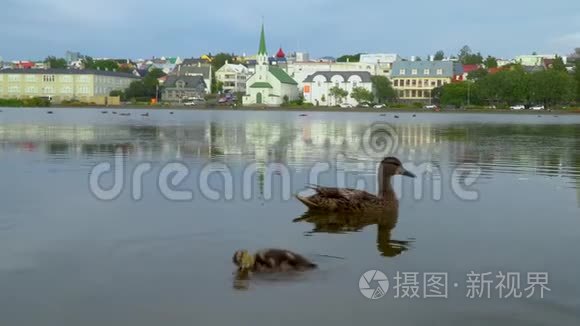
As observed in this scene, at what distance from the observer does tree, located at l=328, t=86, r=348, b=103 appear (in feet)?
458

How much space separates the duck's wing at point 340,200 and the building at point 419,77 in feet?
470

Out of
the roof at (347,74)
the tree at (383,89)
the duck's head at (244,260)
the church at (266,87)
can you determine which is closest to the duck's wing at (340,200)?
the duck's head at (244,260)

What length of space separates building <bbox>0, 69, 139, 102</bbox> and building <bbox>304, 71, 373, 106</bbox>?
46.2m

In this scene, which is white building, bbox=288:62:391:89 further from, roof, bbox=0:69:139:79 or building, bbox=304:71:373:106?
roof, bbox=0:69:139:79

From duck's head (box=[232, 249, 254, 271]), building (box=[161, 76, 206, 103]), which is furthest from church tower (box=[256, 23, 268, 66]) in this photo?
duck's head (box=[232, 249, 254, 271])

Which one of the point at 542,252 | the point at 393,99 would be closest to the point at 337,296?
the point at 542,252

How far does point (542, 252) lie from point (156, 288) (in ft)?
15.4

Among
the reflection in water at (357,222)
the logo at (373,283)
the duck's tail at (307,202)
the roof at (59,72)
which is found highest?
the roof at (59,72)

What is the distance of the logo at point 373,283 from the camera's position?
717 cm

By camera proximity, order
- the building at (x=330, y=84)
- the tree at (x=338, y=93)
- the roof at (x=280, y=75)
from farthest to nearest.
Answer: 1. the roof at (x=280, y=75)
2. the building at (x=330, y=84)
3. the tree at (x=338, y=93)

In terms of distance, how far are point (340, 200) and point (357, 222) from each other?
50cm

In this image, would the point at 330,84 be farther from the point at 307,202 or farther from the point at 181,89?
the point at 307,202

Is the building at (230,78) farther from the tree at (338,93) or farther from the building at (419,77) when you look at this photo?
the building at (419,77)

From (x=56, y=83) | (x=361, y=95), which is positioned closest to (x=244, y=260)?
(x=361, y=95)
